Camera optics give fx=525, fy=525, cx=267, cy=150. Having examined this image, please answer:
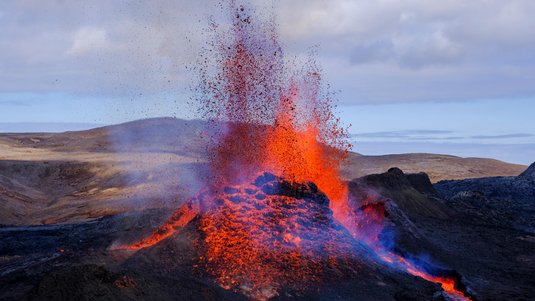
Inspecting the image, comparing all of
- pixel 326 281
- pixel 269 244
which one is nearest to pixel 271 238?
pixel 269 244

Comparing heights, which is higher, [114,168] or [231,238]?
[114,168]

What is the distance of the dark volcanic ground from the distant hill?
7.85 m

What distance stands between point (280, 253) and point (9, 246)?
14.4 m

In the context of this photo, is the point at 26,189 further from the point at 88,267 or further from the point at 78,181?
the point at 88,267

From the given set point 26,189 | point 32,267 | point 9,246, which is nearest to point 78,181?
point 26,189

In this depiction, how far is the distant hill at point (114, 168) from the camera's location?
3600cm

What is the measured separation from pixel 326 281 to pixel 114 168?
37.1 meters

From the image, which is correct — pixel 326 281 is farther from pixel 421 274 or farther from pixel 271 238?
pixel 421 274

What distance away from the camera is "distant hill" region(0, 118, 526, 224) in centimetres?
3600

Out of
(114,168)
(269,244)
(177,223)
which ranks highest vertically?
(114,168)

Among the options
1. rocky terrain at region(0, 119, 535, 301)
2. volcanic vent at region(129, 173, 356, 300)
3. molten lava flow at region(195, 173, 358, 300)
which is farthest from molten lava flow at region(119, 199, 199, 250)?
molten lava flow at region(195, 173, 358, 300)

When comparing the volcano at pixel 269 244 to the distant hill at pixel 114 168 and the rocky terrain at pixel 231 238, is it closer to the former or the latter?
the rocky terrain at pixel 231 238

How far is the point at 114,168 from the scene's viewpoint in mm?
48062

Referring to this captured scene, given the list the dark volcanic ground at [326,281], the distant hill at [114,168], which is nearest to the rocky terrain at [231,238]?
the dark volcanic ground at [326,281]
